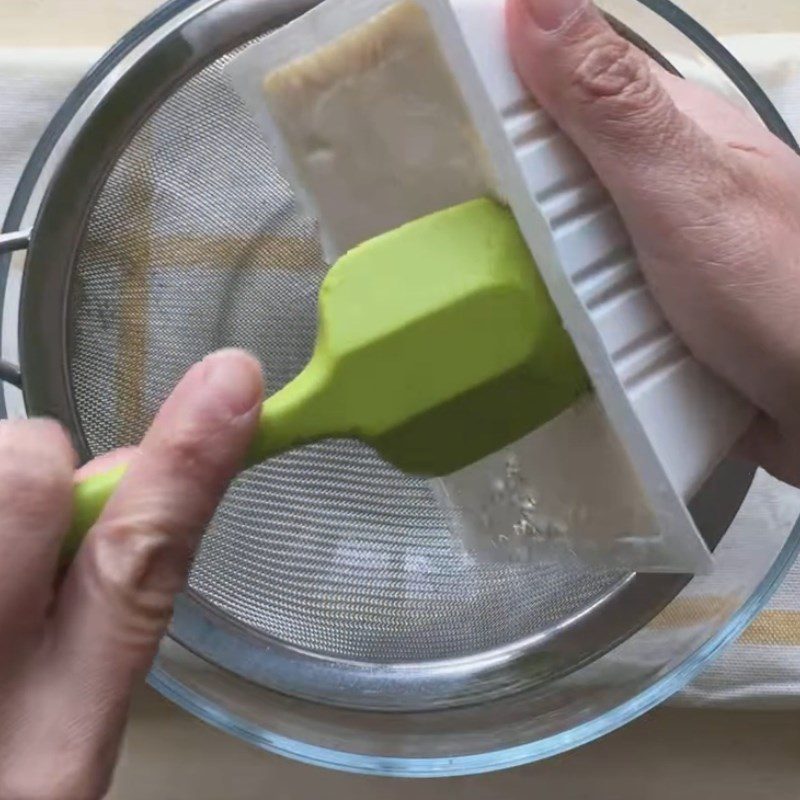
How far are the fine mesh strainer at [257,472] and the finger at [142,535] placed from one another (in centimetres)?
33

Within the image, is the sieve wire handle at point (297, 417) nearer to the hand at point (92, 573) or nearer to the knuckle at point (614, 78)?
the hand at point (92, 573)

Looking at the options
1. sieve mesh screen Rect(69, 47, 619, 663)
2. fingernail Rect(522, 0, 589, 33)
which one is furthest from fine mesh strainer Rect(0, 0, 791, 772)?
fingernail Rect(522, 0, 589, 33)

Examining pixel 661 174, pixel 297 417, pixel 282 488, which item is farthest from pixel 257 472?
pixel 661 174

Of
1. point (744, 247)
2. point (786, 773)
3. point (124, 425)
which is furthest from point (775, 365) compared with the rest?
point (124, 425)

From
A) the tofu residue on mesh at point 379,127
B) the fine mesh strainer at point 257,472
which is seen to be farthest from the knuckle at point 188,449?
the fine mesh strainer at point 257,472

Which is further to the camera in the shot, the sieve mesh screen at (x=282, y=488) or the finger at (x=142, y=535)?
the sieve mesh screen at (x=282, y=488)

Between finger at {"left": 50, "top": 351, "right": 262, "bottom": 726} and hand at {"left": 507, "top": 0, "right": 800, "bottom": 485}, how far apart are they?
24 cm

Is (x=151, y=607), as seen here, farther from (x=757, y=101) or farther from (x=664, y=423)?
(x=757, y=101)

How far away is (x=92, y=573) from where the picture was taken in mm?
461

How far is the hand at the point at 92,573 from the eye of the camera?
1.44ft

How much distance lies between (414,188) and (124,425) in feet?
1.14

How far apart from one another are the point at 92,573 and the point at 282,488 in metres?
0.41

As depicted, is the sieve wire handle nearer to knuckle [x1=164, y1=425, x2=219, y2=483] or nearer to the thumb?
knuckle [x1=164, y1=425, x2=219, y2=483]

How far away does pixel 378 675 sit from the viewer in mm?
853
